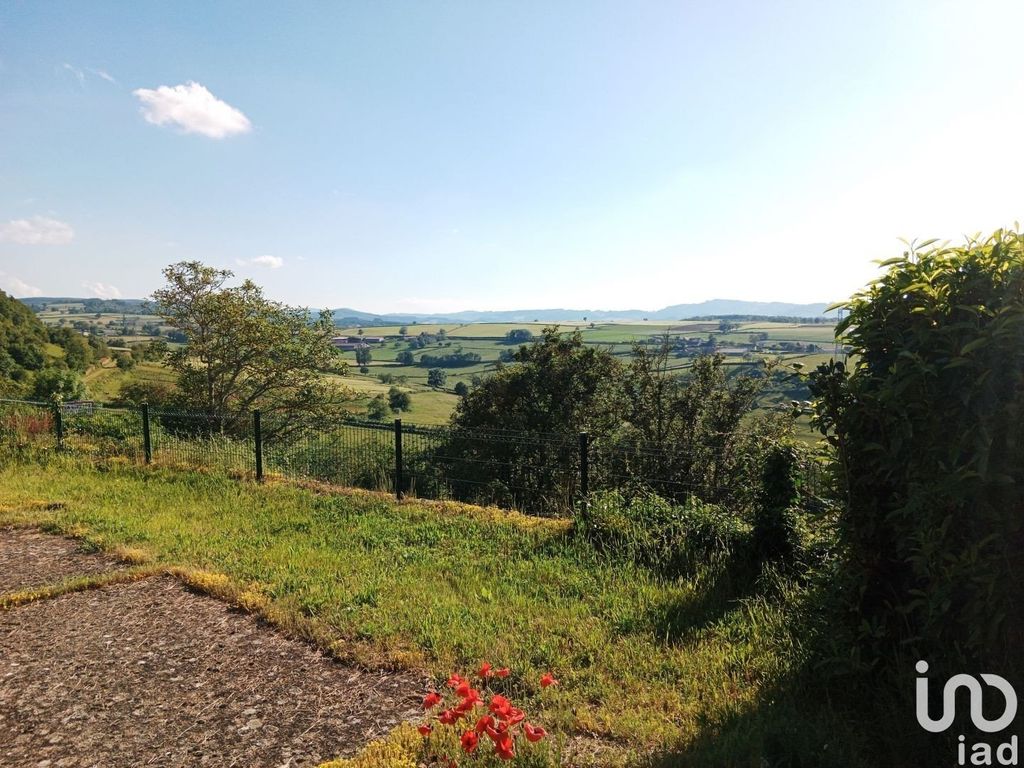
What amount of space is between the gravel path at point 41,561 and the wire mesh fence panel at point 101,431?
452 centimetres

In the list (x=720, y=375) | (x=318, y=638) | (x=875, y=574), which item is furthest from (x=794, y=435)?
(x=720, y=375)

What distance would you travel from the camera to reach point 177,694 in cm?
371

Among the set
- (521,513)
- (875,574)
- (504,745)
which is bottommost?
(521,513)

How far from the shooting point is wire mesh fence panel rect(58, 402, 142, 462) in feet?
39.0

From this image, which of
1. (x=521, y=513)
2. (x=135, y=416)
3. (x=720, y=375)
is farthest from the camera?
(x=720, y=375)

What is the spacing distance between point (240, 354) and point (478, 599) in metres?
18.9

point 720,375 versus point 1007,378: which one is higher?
point 1007,378

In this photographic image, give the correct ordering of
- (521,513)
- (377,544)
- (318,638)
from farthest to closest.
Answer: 1. (521,513)
2. (377,544)
3. (318,638)

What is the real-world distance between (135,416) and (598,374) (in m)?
14.6

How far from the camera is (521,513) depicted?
8.12 metres

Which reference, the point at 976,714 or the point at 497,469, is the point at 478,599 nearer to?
the point at 976,714

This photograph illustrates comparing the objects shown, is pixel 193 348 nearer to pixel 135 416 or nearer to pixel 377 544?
pixel 135 416

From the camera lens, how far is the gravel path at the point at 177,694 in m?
3.17

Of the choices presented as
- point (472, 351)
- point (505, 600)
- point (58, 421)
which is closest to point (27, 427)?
point (58, 421)
